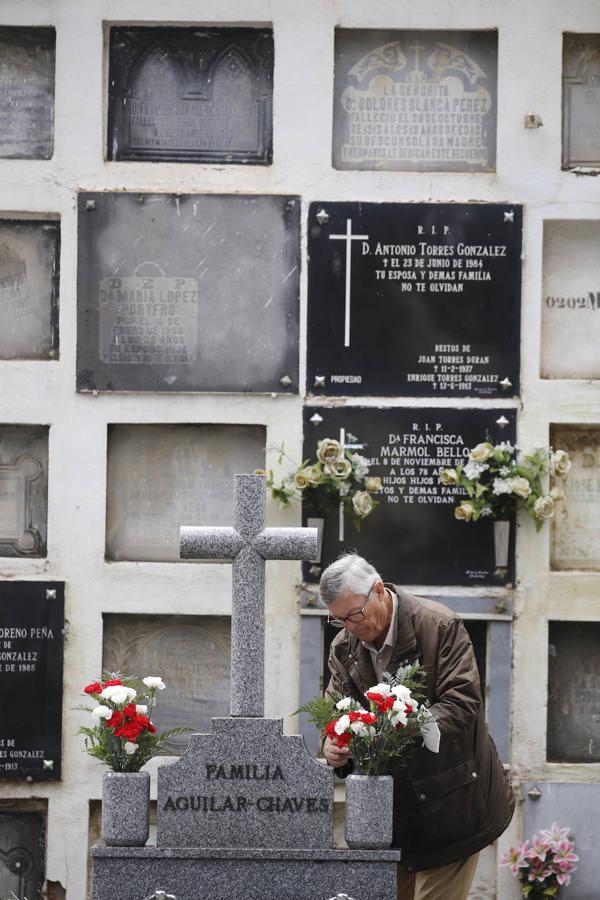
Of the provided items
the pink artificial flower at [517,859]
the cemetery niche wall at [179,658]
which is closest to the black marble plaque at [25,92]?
the cemetery niche wall at [179,658]

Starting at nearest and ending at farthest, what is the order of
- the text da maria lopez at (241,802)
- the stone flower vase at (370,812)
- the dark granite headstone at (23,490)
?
the stone flower vase at (370,812)
the text da maria lopez at (241,802)
the dark granite headstone at (23,490)

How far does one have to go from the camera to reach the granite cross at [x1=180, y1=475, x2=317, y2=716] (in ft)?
17.9

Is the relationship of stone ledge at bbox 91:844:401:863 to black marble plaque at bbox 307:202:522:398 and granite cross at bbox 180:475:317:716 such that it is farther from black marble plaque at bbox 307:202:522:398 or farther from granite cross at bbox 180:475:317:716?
black marble plaque at bbox 307:202:522:398

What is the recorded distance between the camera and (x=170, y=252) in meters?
7.49

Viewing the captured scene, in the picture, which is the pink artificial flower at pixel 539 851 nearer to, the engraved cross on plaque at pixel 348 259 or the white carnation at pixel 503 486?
the white carnation at pixel 503 486

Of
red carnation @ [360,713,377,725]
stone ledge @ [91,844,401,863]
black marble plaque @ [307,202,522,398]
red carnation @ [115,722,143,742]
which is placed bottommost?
stone ledge @ [91,844,401,863]

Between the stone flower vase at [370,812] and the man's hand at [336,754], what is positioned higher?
the man's hand at [336,754]

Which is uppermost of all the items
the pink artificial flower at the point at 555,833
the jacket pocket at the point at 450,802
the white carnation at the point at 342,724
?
the white carnation at the point at 342,724

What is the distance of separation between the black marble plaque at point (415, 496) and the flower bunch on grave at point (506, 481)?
101 mm

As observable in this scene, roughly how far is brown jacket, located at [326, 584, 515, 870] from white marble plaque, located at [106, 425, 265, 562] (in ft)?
7.28

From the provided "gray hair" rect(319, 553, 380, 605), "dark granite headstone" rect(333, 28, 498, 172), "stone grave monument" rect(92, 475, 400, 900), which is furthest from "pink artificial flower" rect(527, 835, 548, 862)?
"dark granite headstone" rect(333, 28, 498, 172)

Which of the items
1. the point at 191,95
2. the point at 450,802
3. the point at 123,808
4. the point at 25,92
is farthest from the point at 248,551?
the point at 25,92

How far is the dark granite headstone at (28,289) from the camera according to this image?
762cm

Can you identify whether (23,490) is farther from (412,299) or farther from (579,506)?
(579,506)
